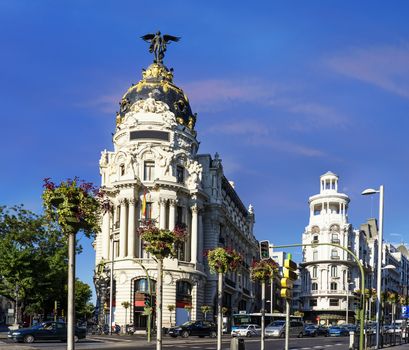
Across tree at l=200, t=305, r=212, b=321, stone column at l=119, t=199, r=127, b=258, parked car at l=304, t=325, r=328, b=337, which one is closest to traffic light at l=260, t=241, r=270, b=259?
parked car at l=304, t=325, r=328, b=337

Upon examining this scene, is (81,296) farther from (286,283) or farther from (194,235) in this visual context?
(286,283)

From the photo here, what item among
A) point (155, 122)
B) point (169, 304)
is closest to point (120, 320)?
point (169, 304)

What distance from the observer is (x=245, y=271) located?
109 metres

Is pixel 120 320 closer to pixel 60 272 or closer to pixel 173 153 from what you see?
pixel 60 272

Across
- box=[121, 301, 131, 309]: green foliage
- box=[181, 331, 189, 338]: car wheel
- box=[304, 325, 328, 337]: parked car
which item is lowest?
box=[304, 325, 328, 337]: parked car

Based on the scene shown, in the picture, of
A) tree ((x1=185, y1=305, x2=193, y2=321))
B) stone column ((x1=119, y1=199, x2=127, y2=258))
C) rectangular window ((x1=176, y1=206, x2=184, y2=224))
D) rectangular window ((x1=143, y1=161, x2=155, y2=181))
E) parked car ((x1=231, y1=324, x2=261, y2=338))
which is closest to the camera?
parked car ((x1=231, y1=324, x2=261, y2=338))

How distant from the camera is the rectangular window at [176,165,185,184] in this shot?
3147 inches

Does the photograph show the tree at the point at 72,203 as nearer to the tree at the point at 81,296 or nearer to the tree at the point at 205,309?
the tree at the point at 205,309

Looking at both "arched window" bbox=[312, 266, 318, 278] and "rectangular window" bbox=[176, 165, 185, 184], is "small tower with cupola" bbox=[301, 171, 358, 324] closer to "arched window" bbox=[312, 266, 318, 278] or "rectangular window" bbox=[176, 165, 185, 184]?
"arched window" bbox=[312, 266, 318, 278]

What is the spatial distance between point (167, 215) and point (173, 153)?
7344mm

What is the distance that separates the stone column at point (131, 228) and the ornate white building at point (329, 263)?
65187 mm

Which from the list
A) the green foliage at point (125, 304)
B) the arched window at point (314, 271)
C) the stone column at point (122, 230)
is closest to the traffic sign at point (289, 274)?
the green foliage at point (125, 304)

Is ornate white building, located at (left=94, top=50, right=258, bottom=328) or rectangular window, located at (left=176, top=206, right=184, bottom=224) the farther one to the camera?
rectangular window, located at (left=176, top=206, right=184, bottom=224)

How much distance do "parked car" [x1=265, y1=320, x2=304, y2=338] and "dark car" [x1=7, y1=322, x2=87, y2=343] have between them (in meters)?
23.6
